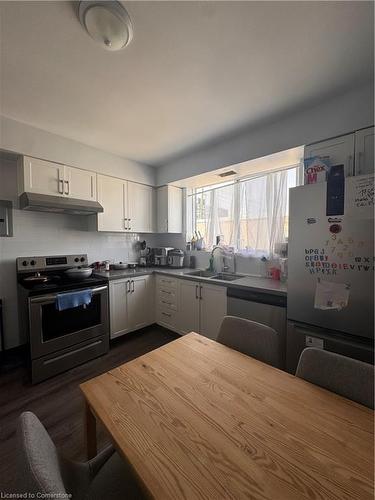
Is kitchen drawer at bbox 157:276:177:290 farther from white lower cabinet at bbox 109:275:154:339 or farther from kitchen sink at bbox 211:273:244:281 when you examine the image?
kitchen sink at bbox 211:273:244:281

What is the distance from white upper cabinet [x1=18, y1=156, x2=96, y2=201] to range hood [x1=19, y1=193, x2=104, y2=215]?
0.09 meters

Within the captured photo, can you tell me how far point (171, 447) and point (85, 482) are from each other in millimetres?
405

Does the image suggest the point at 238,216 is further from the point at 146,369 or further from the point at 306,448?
the point at 306,448

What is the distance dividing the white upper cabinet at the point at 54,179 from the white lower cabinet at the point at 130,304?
1.12 m

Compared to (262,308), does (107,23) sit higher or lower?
higher

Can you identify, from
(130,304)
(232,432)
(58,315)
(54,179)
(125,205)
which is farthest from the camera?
(125,205)

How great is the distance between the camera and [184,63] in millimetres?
1363

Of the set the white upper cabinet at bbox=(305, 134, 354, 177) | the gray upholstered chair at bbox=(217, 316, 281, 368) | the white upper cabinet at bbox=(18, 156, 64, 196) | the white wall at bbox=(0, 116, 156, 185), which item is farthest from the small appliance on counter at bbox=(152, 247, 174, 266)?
the white upper cabinet at bbox=(305, 134, 354, 177)

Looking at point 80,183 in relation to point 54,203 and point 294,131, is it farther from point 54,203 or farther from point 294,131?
point 294,131

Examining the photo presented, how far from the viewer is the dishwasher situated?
1776 millimetres

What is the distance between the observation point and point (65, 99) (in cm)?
171

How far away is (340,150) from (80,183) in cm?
257

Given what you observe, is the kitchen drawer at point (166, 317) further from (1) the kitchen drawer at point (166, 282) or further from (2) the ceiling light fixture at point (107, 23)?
(2) the ceiling light fixture at point (107, 23)

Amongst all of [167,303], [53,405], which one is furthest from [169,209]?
[53,405]
